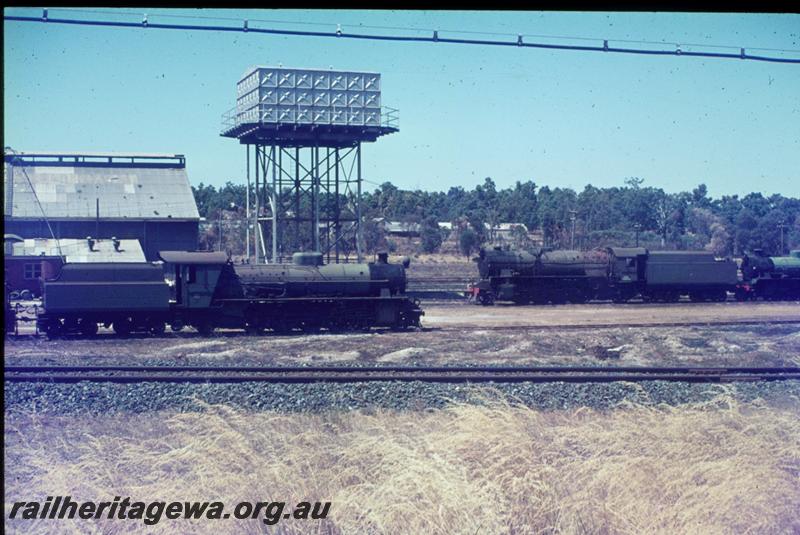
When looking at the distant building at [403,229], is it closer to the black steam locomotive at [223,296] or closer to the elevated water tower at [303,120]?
the elevated water tower at [303,120]

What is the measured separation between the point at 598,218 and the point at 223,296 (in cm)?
5744

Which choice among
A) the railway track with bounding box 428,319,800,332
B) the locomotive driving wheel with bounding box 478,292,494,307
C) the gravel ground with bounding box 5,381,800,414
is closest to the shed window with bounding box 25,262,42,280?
the railway track with bounding box 428,319,800,332

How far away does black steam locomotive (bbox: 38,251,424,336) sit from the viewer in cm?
2120

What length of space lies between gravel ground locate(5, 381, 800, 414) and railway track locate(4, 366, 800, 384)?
1.77 ft

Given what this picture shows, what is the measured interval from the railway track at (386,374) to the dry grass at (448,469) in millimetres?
3430

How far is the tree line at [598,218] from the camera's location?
67062 mm

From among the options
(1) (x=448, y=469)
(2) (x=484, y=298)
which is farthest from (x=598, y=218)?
(1) (x=448, y=469)

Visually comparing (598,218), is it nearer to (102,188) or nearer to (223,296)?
(102,188)

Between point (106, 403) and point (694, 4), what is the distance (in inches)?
411

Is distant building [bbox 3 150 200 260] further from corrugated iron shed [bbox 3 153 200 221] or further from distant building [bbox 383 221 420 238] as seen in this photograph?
distant building [bbox 383 221 420 238]

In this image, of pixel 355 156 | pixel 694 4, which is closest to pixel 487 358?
pixel 694 4

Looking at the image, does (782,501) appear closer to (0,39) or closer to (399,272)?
(0,39)

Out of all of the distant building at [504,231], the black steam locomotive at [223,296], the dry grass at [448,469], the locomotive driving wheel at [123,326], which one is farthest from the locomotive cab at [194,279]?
the distant building at [504,231]

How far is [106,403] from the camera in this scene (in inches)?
494
